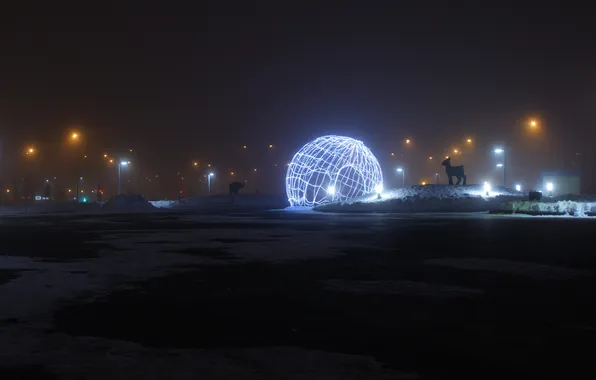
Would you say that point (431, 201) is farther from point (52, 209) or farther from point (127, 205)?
point (52, 209)

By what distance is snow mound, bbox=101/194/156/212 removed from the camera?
45.9 metres

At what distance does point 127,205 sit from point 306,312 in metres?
41.8

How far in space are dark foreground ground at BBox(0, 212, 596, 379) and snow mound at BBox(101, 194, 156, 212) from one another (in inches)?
1272

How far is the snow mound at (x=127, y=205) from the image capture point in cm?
4591

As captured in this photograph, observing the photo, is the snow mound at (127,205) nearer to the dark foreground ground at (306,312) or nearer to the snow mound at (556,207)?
the snow mound at (556,207)

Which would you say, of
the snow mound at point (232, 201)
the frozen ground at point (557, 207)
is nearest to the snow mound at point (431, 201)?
the frozen ground at point (557, 207)

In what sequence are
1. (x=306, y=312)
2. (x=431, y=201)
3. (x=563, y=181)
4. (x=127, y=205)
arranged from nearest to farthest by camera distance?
1. (x=306, y=312)
2. (x=431, y=201)
3. (x=127, y=205)
4. (x=563, y=181)

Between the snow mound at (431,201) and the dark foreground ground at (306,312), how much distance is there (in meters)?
24.5

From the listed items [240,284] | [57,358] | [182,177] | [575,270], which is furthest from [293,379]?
[182,177]

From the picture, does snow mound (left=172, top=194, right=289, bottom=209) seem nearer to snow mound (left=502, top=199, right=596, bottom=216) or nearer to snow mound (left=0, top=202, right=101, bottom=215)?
snow mound (left=0, top=202, right=101, bottom=215)

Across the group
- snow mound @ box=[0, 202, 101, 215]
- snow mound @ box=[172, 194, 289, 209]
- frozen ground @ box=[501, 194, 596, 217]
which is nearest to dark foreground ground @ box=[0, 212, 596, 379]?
frozen ground @ box=[501, 194, 596, 217]

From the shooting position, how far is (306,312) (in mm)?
7398

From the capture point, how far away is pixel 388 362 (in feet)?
17.4

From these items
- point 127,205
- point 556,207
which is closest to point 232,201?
point 127,205
